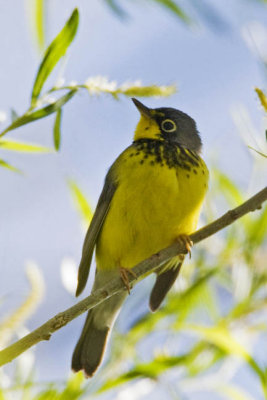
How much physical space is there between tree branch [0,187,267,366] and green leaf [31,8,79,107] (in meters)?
0.78

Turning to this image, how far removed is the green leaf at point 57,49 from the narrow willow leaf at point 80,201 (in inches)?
50.9

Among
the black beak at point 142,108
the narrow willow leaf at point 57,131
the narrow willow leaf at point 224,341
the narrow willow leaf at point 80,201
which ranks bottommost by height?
the narrow willow leaf at point 224,341

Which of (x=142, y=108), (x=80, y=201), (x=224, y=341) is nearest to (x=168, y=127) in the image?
(x=142, y=108)

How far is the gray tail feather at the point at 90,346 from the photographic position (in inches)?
138

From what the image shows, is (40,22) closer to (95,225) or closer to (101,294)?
(101,294)

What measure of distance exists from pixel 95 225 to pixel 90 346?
2.83ft

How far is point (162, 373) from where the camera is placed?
240cm

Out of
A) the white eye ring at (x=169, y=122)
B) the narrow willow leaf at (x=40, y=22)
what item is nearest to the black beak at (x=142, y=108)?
the white eye ring at (x=169, y=122)

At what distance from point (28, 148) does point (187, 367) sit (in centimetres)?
124

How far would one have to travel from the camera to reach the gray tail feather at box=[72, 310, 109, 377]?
3514 mm

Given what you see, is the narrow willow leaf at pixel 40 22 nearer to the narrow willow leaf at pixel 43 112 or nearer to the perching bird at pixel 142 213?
the narrow willow leaf at pixel 43 112

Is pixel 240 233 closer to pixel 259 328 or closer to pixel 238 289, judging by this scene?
pixel 238 289

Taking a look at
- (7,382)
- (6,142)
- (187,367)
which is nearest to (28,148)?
(6,142)

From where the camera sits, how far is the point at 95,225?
3.97m
